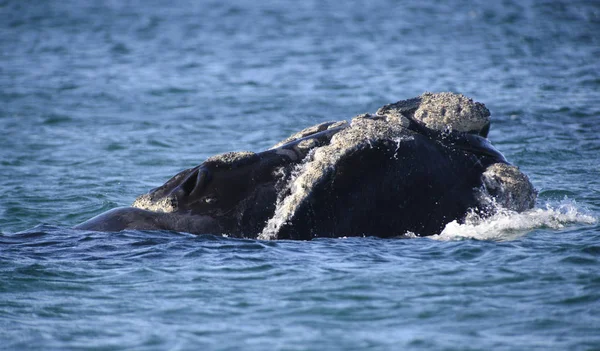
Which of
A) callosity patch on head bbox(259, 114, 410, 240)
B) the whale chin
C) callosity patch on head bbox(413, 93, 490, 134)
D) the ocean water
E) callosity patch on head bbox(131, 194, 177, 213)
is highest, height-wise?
callosity patch on head bbox(413, 93, 490, 134)

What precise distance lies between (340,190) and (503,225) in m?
1.63

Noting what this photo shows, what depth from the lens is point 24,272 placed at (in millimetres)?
7980

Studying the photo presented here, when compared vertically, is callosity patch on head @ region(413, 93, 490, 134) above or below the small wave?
above

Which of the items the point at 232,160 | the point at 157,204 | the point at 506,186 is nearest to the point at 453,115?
the point at 506,186

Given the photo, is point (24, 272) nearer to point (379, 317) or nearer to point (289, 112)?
point (379, 317)

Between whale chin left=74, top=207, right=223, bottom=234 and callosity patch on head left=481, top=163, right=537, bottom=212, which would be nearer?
whale chin left=74, top=207, right=223, bottom=234

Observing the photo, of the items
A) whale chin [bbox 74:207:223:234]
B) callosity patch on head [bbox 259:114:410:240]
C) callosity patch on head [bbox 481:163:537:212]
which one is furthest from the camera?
callosity patch on head [bbox 481:163:537:212]

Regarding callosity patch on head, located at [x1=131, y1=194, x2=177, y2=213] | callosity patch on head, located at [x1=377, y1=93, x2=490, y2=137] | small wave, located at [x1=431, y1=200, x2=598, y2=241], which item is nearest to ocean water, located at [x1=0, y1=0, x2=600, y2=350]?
small wave, located at [x1=431, y1=200, x2=598, y2=241]

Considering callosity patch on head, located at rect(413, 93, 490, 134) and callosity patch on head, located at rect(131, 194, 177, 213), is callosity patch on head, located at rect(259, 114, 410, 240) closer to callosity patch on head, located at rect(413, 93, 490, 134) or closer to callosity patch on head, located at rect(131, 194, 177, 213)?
callosity patch on head, located at rect(413, 93, 490, 134)

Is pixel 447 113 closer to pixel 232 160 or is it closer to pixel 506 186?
pixel 506 186

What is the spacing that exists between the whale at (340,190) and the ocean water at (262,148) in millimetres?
195

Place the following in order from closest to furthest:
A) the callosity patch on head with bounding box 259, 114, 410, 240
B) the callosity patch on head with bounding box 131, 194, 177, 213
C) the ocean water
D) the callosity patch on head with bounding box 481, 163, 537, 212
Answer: the ocean water
the callosity patch on head with bounding box 259, 114, 410, 240
the callosity patch on head with bounding box 131, 194, 177, 213
the callosity patch on head with bounding box 481, 163, 537, 212

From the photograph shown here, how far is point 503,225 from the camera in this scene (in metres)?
8.87

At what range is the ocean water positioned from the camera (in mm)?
6824
